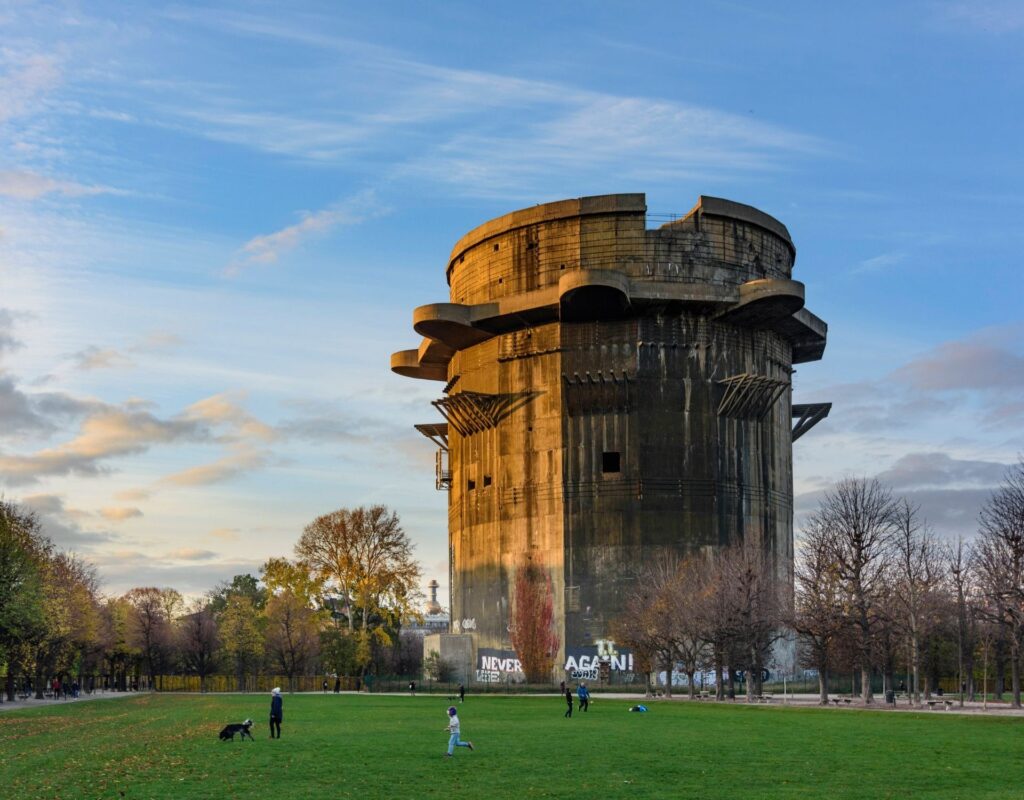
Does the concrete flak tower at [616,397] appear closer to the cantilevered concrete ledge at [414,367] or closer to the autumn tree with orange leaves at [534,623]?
the autumn tree with orange leaves at [534,623]

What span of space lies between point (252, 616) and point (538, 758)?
3574 inches

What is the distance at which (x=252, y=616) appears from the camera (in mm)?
114062

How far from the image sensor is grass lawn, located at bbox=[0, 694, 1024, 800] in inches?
858

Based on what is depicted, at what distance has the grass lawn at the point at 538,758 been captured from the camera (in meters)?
21.8

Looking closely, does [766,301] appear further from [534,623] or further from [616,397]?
[534,623]

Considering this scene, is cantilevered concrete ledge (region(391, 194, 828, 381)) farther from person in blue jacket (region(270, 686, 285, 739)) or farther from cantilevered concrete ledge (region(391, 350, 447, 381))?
person in blue jacket (region(270, 686, 285, 739))

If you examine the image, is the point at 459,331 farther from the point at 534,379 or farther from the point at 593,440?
the point at 593,440

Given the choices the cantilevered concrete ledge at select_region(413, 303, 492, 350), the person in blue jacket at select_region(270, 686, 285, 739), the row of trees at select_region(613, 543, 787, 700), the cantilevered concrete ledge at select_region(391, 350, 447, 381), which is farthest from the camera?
the cantilevered concrete ledge at select_region(391, 350, 447, 381)

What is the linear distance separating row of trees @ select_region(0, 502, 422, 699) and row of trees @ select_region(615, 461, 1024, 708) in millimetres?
24863

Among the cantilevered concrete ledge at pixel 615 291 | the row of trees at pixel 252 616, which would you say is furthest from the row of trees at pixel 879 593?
the row of trees at pixel 252 616

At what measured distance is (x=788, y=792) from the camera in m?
21.1

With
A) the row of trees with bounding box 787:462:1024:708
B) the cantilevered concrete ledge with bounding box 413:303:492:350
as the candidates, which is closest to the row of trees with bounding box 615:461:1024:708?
the row of trees with bounding box 787:462:1024:708

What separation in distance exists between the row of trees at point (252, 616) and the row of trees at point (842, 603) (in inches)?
979

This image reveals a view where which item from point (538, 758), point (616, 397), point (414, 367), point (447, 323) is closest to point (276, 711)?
point (538, 758)
